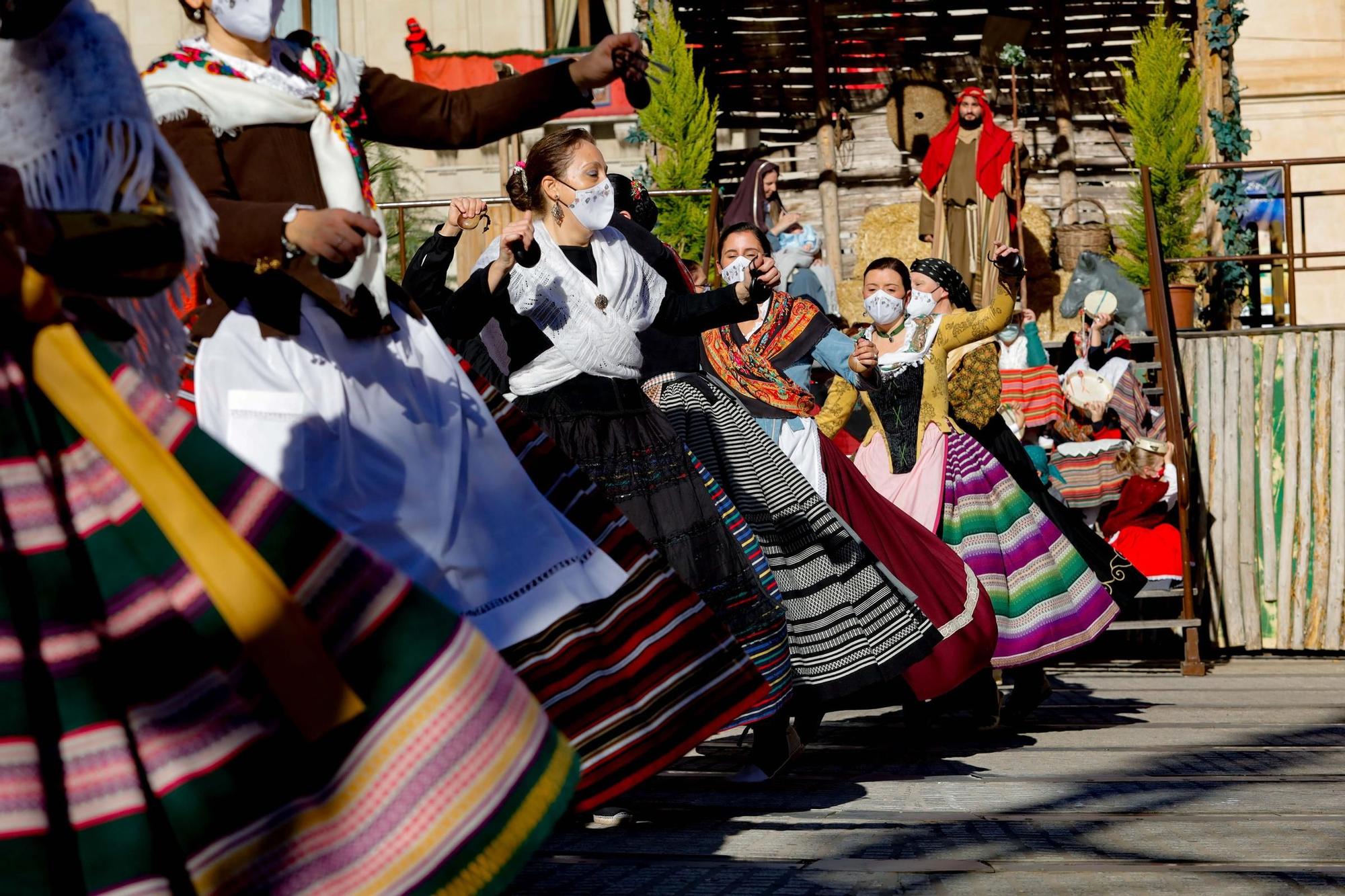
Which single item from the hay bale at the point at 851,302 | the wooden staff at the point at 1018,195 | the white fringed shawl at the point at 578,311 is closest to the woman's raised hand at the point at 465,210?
the white fringed shawl at the point at 578,311

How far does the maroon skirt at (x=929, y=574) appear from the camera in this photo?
6.31 metres

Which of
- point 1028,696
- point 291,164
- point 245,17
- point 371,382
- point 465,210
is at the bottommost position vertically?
point 1028,696

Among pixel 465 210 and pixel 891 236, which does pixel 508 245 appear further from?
pixel 891 236

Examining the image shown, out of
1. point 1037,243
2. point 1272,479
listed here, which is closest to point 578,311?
point 1272,479

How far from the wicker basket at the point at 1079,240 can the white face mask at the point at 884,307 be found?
31.2 feet

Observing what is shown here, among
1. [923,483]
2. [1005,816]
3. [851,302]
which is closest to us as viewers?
[1005,816]

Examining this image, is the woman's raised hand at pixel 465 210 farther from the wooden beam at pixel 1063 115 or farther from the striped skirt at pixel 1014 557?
the wooden beam at pixel 1063 115

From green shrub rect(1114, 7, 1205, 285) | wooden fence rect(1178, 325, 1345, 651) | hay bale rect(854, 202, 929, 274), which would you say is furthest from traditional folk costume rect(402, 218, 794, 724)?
hay bale rect(854, 202, 929, 274)

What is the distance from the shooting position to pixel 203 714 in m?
2.28

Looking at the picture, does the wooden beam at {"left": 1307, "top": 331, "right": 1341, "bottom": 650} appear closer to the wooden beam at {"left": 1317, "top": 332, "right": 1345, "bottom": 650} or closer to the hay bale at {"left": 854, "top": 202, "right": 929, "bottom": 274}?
the wooden beam at {"left": 1317, "top": 332, "right": 1345, "bottom": 650}

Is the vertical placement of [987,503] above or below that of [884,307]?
below

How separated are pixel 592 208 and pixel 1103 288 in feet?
33.1

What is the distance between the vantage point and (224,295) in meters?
3.39

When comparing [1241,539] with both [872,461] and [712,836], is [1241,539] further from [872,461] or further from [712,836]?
[712,836]
